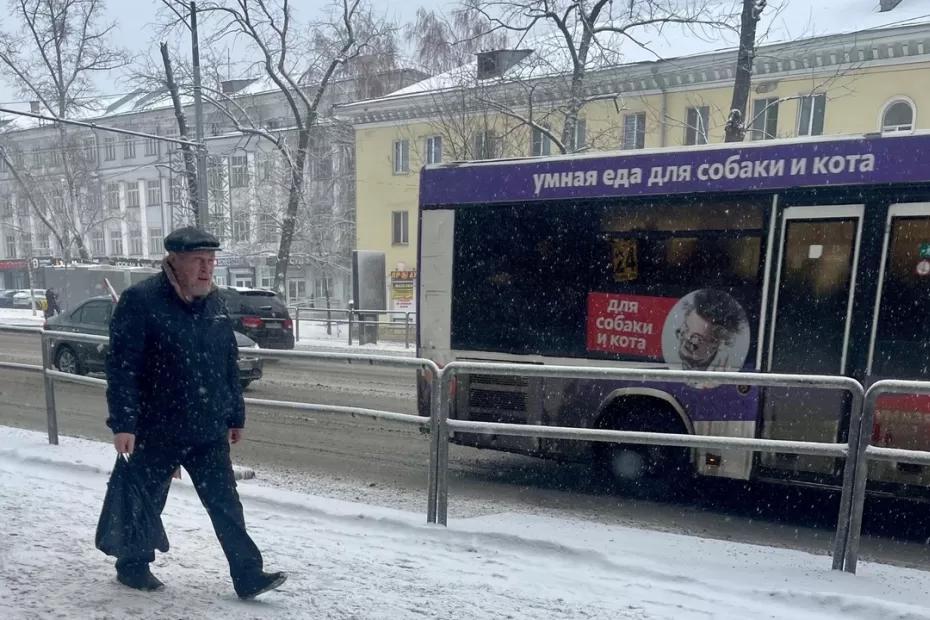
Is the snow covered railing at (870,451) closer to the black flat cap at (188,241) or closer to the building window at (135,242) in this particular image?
the black flat cap at (188,241)

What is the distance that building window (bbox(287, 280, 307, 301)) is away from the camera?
141 feet

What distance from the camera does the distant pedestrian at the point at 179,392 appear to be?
304 centimetres

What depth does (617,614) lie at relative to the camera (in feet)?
10.8

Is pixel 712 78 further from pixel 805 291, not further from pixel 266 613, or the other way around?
pixel 266 613

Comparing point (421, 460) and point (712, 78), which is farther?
point (712, 78)

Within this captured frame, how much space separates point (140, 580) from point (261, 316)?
13.8 m

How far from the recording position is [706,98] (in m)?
24.3

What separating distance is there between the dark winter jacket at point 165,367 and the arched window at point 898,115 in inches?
952

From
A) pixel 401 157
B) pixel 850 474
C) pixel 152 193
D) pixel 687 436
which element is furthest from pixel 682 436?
pixel 152 193

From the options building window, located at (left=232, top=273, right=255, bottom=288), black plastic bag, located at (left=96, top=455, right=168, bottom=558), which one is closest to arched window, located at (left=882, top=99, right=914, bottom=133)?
black plastic bag, located at (left=96, top=455, right=168, bottom=558)

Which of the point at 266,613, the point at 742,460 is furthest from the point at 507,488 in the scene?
the point at 266,613

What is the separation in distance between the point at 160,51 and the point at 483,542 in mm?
25810

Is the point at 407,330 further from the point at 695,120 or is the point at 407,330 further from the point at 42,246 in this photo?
the point at 42,246

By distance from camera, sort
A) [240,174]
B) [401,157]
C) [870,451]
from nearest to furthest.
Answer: [870,451] < [401,157] < [240,174]
